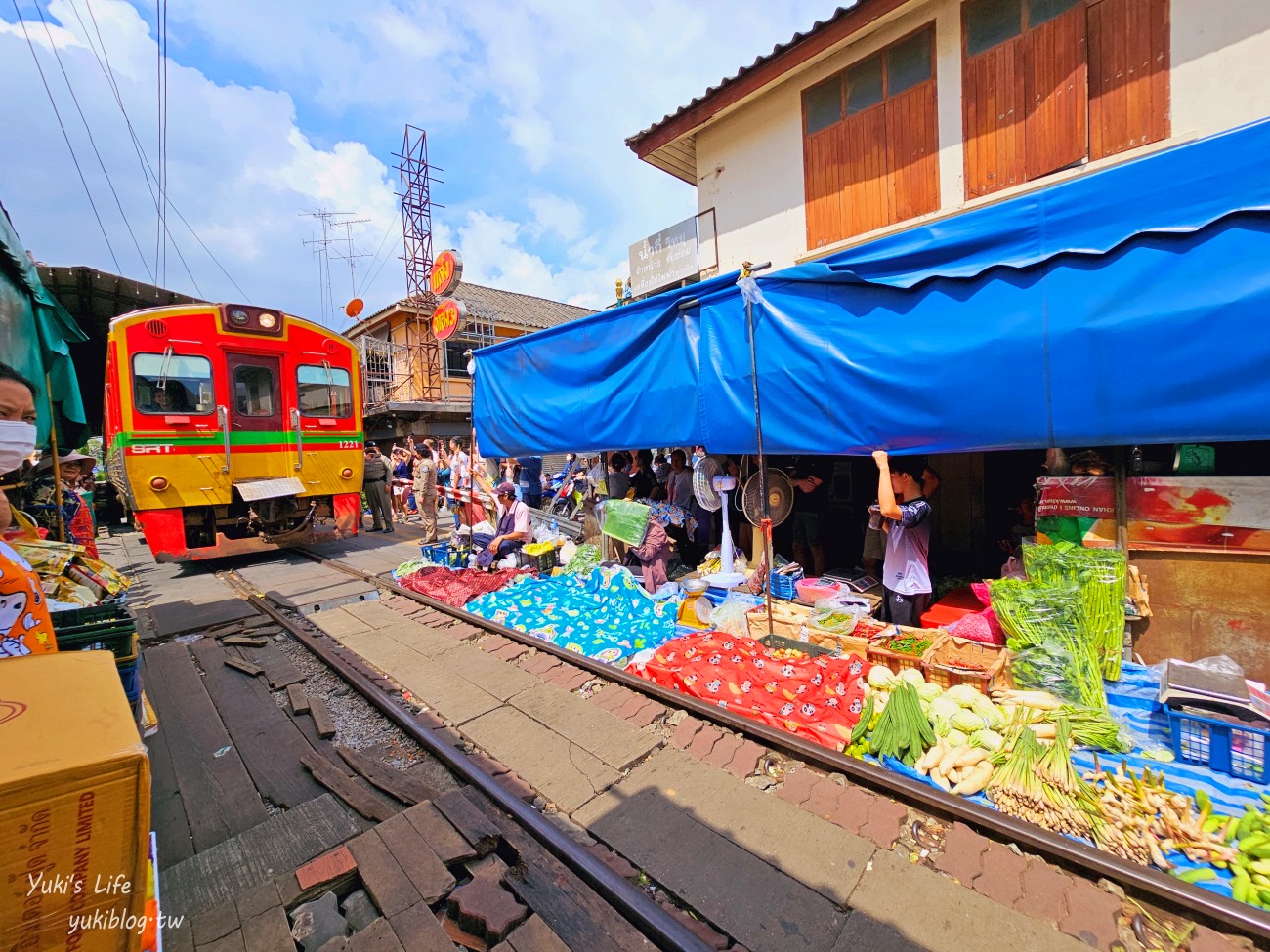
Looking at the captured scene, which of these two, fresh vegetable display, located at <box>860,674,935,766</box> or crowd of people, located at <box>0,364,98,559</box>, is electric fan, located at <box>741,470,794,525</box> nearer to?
fresh vegetable display, located at <box>860,674,935,766</box>

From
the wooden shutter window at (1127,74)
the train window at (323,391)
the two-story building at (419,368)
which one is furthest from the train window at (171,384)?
the wooden shutter window at (1127,74)

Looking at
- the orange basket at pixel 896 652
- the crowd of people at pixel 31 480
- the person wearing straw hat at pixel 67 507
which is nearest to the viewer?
the crowd of people at pixel 31 480

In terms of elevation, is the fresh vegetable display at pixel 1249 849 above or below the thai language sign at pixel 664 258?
below

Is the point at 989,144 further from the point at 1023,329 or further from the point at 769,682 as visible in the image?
the point at 769,682

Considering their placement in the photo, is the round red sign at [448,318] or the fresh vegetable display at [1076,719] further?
the round red sign at [448,318]


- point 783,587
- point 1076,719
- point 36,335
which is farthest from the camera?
point 783,587

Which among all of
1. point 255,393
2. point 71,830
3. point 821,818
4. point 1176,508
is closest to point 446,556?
point 255,393

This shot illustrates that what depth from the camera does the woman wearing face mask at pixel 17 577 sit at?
2.14 meters

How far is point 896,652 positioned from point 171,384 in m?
9.51

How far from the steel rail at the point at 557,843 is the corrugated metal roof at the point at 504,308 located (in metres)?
17.8

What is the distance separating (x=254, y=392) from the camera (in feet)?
27.8

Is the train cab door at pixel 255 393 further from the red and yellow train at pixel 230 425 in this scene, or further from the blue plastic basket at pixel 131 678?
the blue plastic basket at pixel 131 678

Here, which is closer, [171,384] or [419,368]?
[171,384]

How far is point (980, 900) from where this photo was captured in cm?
226
